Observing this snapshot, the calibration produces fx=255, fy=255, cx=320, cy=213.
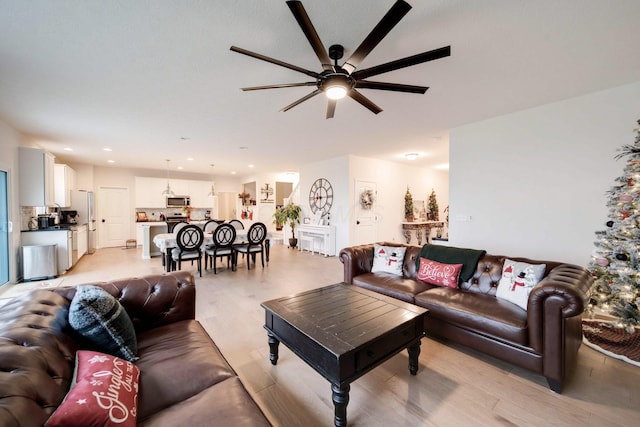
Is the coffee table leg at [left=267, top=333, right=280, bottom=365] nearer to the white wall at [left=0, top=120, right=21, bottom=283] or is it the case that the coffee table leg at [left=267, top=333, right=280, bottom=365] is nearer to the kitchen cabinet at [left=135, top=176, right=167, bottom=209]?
the white wall at [left=0, top=120, right=21, bottom=283]

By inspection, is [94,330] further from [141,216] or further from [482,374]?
[141,216]

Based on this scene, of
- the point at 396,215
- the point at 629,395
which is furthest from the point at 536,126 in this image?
the point at 396,215

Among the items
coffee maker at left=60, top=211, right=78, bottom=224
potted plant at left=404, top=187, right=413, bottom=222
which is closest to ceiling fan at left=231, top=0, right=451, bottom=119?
potted plant at left=404, top=187, right=413, bottom=222

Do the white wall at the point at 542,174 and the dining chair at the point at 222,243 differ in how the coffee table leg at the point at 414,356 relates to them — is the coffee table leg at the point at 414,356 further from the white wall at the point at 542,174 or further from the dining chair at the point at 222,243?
the dining chair at the point at 222,243

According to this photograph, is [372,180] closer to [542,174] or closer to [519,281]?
[542,174]

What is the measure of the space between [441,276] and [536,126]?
265 cm

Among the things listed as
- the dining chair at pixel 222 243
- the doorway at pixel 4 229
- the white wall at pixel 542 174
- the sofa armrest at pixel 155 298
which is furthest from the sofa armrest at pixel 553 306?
the doorway at pixel 4 229

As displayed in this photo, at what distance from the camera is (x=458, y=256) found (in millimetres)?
2896

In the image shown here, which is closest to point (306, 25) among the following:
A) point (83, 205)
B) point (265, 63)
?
point (265, 63)

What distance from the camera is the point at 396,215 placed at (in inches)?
300

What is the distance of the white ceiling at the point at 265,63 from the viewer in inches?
70.9

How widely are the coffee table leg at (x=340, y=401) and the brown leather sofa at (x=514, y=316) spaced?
1.35 meters

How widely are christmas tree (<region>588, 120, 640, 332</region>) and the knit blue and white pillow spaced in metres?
4.29

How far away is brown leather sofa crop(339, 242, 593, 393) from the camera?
182 cm
